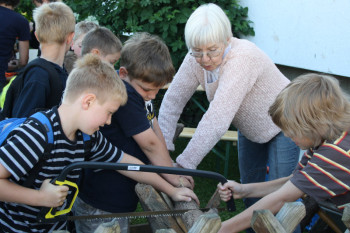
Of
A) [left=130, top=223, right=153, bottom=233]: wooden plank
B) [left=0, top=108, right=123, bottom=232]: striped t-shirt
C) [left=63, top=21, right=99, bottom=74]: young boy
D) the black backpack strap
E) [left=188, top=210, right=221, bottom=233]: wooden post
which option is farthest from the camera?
[left=63, top=21, right=99, bottom=74]: young boy

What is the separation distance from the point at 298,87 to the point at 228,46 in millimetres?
742

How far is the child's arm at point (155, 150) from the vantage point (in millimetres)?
2658

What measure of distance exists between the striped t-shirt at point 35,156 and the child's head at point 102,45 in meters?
1.21

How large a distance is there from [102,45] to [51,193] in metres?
1.72

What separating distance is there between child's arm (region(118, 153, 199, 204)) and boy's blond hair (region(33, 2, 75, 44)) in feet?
3.97

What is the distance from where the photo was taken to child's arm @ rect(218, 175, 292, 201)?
2.64 metres

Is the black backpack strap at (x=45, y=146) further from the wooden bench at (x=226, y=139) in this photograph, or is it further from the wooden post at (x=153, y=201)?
the wooden bench at (x=226, y=139)

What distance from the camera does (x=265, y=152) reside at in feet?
11.8

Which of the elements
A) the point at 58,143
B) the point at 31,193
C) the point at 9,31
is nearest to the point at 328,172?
the point at 58,143

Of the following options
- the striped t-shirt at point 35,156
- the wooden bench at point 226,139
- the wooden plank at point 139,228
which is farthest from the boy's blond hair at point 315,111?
the wooden bench at point 226,139

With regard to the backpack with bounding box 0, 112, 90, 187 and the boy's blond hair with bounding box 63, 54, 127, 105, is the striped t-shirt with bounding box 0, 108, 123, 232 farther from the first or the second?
the boy's blond hair with bounding box 63, 54, 127, 105

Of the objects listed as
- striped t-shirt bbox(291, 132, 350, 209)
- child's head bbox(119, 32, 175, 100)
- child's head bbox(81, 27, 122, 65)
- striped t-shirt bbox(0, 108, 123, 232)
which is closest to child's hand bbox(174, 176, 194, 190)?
striped t-shirt bbox(0, 108, 123, 232)

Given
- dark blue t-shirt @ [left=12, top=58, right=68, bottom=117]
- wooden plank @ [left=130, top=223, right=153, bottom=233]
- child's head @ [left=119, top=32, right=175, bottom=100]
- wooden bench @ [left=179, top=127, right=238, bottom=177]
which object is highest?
child's head @ [left=119, top=32, right=175, bottom=100]

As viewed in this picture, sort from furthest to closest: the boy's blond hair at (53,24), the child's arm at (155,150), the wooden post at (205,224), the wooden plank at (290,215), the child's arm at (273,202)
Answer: the boy's blond hair at (53,24), the child's arm at (155,150), the child's arm at (273,202), the wooden plank at (290,215), the wooden post at (205,224)
